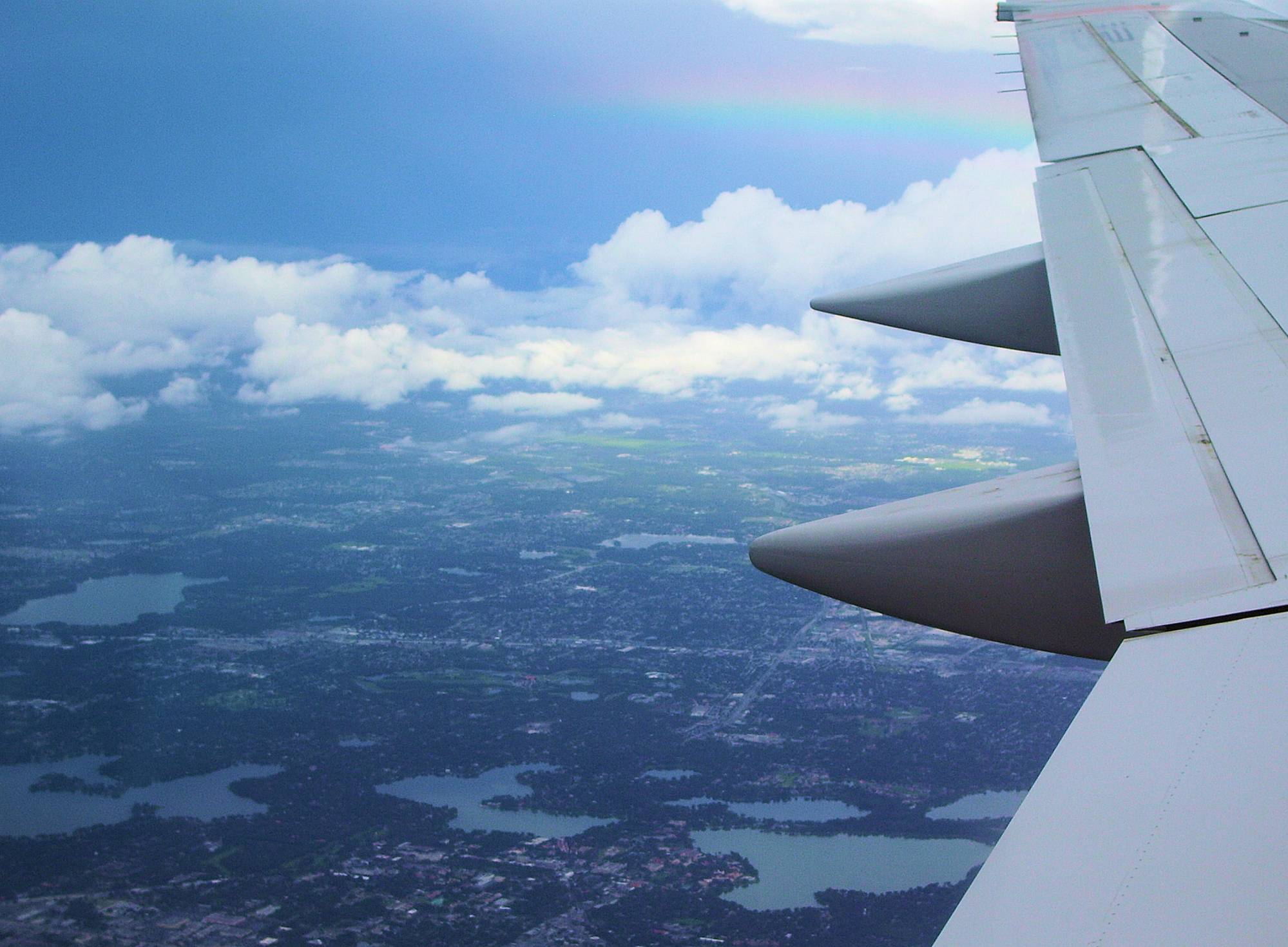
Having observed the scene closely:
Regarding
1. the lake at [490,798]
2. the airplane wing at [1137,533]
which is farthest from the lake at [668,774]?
the airplane wing at [1137,533]

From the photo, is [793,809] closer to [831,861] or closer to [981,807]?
[831,861]

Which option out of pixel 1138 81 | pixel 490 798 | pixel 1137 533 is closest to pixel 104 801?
pixel 490 798

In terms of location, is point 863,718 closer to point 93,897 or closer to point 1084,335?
point 93,897

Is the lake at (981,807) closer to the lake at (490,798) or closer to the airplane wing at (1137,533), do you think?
the lake at (490,798)

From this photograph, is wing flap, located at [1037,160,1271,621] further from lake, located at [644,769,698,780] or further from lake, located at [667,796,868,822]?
lake, located at [644,769,698,780]

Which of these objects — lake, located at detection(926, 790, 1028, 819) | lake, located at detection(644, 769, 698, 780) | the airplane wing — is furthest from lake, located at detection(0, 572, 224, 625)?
the airplane wing
